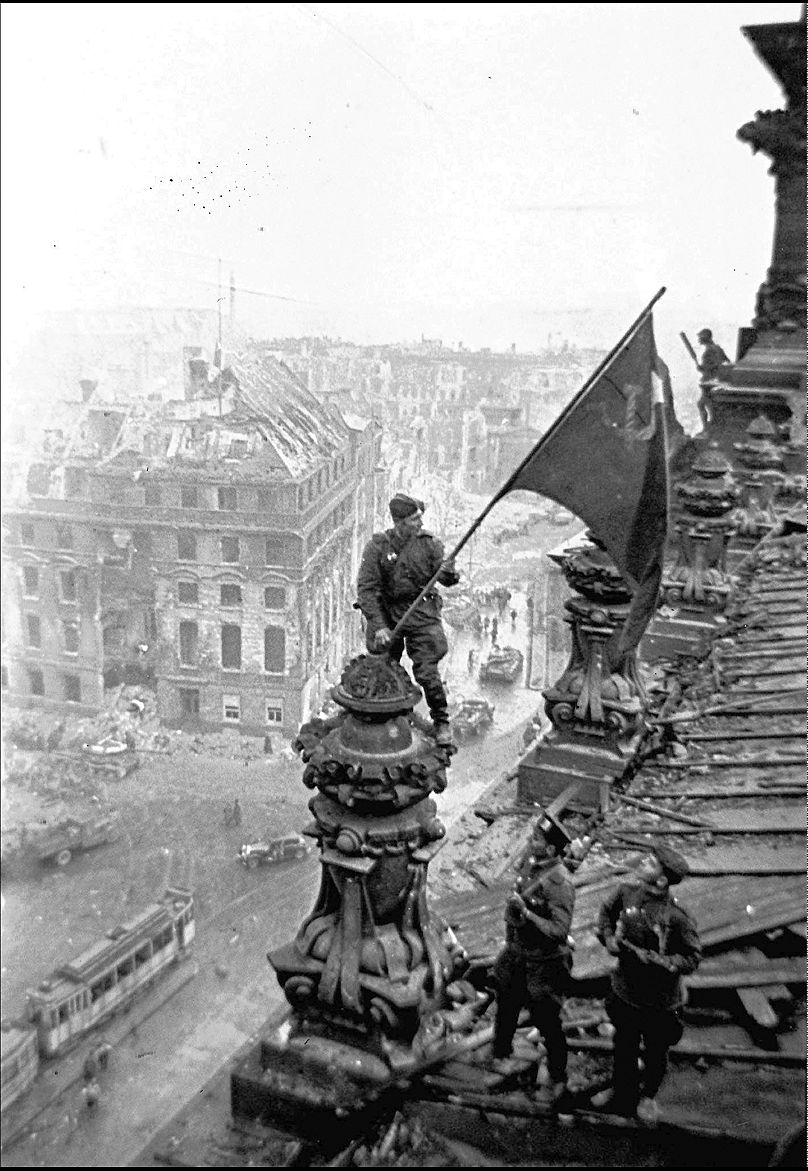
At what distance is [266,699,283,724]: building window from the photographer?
53.5 ft

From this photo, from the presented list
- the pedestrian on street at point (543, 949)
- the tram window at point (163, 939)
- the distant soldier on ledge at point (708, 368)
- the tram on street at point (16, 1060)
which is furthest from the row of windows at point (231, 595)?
the distant soldier on ledge at point (708, 368)

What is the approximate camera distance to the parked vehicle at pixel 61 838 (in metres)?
19.1

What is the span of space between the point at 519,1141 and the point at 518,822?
3.84m

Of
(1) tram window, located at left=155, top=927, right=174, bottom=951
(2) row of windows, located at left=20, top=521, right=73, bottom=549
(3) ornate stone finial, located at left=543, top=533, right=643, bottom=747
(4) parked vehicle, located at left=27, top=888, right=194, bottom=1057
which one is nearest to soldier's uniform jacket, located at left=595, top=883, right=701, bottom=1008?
(3) ornate stone finial, located at left=543, top=533, right=643, bottom=747

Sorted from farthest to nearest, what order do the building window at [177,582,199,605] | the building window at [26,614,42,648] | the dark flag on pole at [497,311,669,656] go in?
the building window at [26,614,42,648] → the building window at [177,582,199,605] → the dark flag on pole at [497,311,669,656]

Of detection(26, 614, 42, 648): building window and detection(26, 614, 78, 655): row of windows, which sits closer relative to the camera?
detection(26, 614, 78, 655): row of windows

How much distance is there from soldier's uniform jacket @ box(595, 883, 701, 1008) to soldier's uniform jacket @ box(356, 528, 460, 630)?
95.9 inches

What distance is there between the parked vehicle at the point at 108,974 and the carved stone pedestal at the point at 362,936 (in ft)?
44.1

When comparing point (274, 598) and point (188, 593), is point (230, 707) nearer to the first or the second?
point (188, 593)

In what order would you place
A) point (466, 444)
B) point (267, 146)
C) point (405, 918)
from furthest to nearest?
point (466, 444), point (267, 146), point (405, 918)

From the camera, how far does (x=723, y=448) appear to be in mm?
23906

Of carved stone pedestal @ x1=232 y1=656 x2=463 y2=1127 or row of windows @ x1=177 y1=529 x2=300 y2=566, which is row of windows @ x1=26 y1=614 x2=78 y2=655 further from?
carved stone pedestal @ x1=232 y1=656 x2=463 y2=1127

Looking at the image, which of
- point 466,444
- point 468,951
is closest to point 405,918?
point 468,951

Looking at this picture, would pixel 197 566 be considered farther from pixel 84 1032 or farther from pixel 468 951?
pixel 468 951
